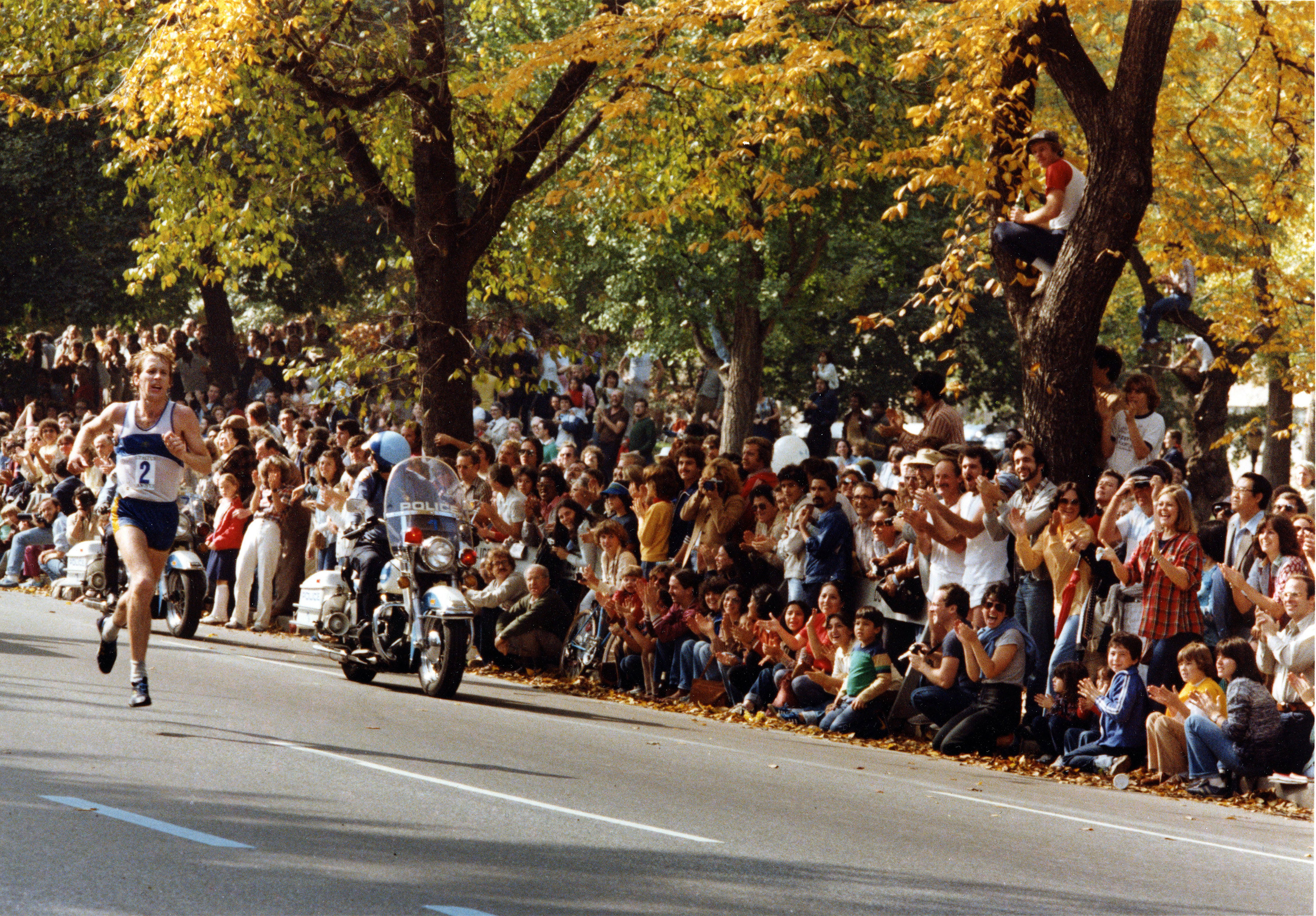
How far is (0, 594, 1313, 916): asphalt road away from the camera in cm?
611

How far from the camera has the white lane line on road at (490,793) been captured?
295 inches

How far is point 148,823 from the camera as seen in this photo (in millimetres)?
6945

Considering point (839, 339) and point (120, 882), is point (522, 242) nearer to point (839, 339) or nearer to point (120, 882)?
point (120, 882)

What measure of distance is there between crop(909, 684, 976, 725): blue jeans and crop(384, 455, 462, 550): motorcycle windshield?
363cm

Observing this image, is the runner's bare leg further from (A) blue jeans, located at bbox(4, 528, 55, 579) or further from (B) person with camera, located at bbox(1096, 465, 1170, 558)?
(A) blue jeans, located at bbox(4, 528, 55, 579)

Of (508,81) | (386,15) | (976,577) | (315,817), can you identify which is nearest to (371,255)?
(386,15)

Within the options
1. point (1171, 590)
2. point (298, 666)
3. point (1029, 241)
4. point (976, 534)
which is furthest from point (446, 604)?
point (1029, 241)

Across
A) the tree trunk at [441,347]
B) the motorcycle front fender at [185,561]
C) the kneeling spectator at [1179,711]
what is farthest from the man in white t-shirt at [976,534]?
the motorcycle front fender at [185,561]

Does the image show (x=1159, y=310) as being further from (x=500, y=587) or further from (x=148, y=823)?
(x=148, y=823)

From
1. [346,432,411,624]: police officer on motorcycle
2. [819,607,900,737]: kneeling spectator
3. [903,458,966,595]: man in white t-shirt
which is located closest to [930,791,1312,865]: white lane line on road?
[819,607,900,737]: kneeling spectator

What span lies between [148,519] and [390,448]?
3727 millimetres

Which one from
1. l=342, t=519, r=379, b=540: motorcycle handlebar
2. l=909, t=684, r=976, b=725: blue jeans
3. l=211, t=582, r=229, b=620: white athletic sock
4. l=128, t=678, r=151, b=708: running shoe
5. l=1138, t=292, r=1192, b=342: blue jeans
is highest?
l=1138, t=292, r=1192, b=342: blue jeans

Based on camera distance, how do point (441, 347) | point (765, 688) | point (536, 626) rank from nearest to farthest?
1. point (765, 688)
2. point (536, 626)
3. point (441, 347)

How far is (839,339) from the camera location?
37.0 metres
